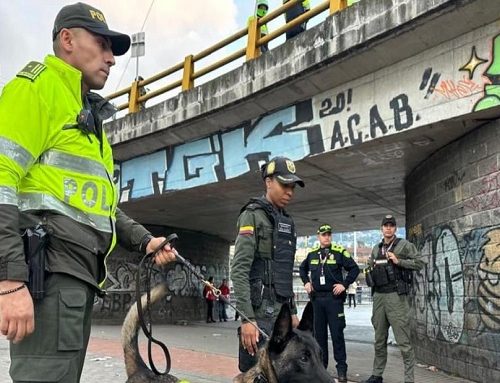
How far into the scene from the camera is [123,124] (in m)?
12.9

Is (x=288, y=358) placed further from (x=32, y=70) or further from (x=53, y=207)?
(x=32, y=70)

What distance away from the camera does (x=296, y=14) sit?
9.71 m

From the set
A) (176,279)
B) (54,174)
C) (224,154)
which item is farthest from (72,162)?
(176,279)

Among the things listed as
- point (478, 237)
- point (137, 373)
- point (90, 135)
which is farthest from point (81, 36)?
point (478, 237)

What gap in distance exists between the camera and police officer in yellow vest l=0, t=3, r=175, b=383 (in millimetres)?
1953

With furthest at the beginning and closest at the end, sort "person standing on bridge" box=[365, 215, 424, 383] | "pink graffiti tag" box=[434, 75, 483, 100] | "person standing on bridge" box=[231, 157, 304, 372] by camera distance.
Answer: "person standing on bridge" box=[365, 215, 424, 383]
"pink graffiti tag" box=[434, 75, 483, 100]
"person standing on bridge" box=[231, 157, 304, 372]

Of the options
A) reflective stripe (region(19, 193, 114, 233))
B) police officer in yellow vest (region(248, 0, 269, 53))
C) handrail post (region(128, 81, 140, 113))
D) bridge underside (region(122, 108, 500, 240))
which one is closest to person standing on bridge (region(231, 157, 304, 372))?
reflective stripe (region(19, 193, 114, 233))

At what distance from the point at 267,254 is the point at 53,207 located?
2.03 metres

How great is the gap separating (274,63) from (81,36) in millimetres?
6796

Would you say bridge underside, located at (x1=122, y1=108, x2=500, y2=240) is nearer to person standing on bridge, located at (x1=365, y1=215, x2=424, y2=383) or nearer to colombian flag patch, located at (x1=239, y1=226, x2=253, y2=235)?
person standing on bridge, located at (x1=365, y1=215, x2=424, y2=383)

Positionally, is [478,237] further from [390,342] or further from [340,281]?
[390,342]

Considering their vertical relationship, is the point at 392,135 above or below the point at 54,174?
above

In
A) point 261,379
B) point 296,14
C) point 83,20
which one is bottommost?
point 261,379

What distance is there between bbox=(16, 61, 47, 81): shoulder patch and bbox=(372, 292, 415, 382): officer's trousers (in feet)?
19.4
